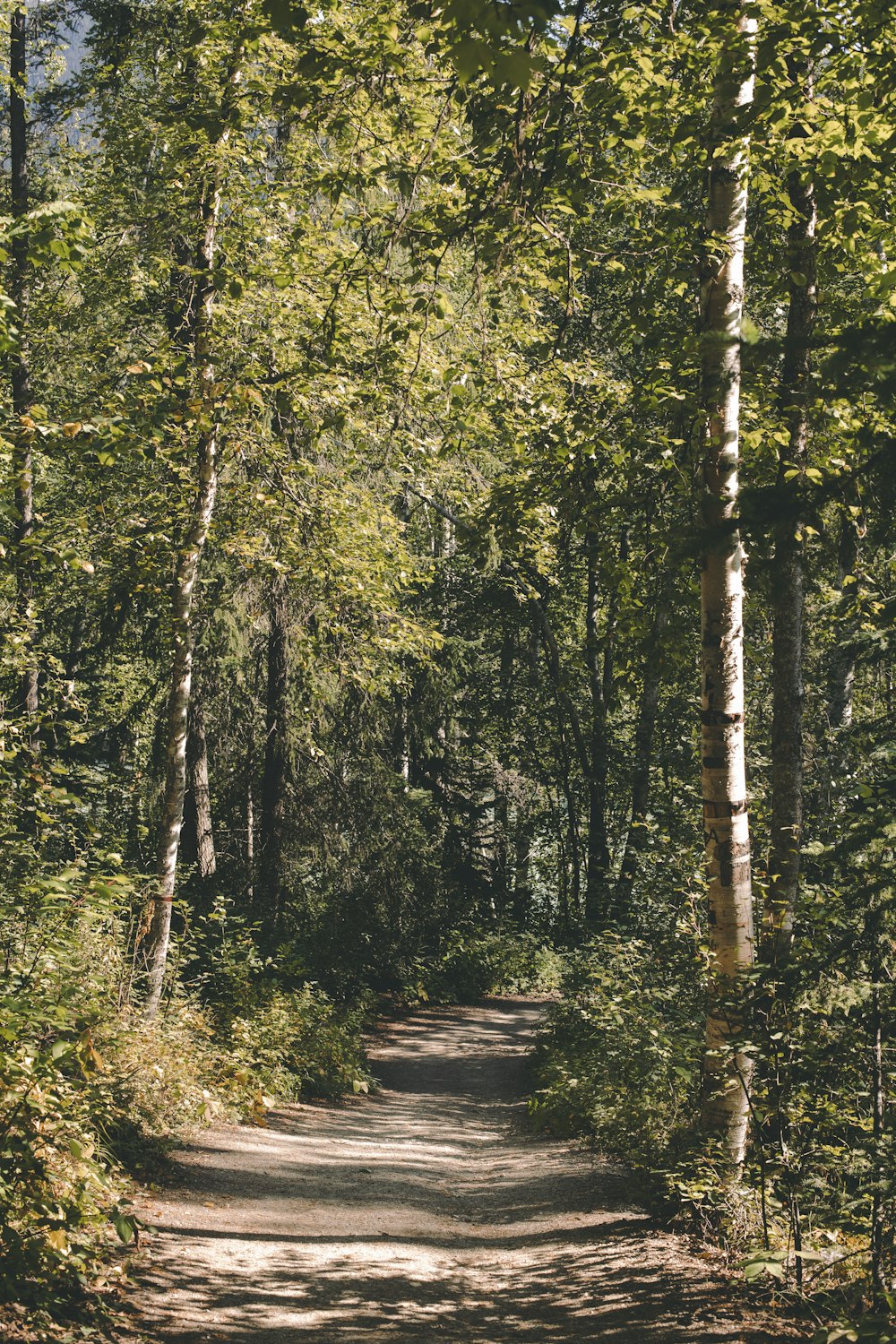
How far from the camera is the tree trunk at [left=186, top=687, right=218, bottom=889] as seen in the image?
1300cm

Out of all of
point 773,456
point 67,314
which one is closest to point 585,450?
point 773,456

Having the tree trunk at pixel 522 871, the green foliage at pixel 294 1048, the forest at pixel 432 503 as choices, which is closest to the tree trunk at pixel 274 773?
the forest at pixel 432 503

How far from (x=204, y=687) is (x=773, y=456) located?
8.67 m

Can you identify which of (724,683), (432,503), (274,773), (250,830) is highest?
(432,503)

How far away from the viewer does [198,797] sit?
43.4ft

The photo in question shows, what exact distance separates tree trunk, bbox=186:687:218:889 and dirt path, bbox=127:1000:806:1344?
3958 millimetres

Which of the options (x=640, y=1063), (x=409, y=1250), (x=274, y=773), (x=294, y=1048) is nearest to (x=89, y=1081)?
(x=409, y=1250)

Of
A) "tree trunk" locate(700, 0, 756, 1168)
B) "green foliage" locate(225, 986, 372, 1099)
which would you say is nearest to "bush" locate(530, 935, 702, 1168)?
"tree trunk" locate(700, 0, 756, 1168)

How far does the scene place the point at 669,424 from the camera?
6.89 meters

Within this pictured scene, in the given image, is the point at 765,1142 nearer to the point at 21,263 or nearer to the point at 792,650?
the point at 792,650

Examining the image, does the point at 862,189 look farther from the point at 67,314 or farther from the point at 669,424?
the point at 67,314

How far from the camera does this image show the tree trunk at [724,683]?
17.8 ft

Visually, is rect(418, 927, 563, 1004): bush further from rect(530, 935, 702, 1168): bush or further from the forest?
rect(530, 935, 702, 1168): bush

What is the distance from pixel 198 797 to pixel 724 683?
9.15 m
